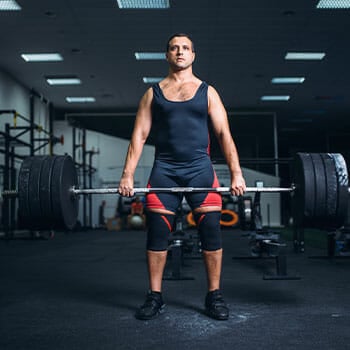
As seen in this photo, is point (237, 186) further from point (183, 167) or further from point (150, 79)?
point (150, 79)

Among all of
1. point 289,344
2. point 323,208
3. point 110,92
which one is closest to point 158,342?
point 289,344

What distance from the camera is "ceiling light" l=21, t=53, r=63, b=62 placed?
629 cm

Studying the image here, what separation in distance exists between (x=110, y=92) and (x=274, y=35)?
3462mm

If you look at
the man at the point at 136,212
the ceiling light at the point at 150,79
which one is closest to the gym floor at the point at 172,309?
the ceiling light at the point at 150,79

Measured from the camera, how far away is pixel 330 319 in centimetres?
157

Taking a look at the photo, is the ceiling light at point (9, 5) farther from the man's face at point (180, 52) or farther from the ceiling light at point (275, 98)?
the ceiling light at point (275, 98)

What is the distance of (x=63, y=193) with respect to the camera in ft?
5.84

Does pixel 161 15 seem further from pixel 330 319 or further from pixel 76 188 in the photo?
pixel 330 319

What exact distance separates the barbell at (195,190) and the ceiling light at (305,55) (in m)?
4.91

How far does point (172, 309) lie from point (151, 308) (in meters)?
0.16

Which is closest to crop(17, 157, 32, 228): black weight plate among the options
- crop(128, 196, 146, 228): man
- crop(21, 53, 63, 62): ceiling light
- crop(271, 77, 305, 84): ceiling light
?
crop(21, 53, 63, 62): ceiling light

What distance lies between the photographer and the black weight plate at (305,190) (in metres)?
1.67

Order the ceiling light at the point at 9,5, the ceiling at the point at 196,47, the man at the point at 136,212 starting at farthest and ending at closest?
the man at the point at 136,212, the ceiling at the point at 196,47, the ceiling light at the point at 9,5

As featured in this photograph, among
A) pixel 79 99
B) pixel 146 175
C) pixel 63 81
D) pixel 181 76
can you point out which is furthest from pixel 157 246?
pixel 146 175
